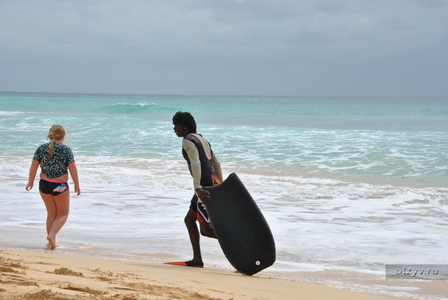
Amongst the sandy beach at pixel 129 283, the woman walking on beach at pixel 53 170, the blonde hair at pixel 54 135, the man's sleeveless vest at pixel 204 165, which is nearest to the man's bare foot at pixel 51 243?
the woman walking on beach at pixel 53 170

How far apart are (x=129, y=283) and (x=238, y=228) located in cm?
127

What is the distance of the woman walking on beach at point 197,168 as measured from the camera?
4215 millimetres

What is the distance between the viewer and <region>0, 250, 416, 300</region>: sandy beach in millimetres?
2783

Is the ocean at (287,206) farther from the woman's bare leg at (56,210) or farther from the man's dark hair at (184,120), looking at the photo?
the man's dark hair at (184,120)

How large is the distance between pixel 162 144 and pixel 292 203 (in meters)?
9.94

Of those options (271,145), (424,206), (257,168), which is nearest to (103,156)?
(257,168)

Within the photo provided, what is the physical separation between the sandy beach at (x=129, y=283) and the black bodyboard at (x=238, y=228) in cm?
16

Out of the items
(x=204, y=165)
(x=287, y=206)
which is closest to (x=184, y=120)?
(x=204, y=165)

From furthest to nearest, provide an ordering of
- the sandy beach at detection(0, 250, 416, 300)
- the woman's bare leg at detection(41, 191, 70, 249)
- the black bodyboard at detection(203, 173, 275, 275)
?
the woman's bare leg at detection(41, 191, 70, 249), the black bodyboard at detection(203, 173, 275, 275), the sandy beach at detection(0, 250, 416, 300)

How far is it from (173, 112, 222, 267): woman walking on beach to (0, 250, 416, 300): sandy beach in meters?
0.36

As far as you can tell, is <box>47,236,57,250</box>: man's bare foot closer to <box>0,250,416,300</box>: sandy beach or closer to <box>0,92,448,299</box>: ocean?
<box>0,92,448,299</box>: ocean

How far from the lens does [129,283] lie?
3242mm

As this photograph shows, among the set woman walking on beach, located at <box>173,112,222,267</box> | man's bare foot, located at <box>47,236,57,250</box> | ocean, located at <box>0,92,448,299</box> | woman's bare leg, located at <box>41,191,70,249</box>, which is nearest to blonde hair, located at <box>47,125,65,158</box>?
woman's bare leg, located at <box>41,191,70,249</box>

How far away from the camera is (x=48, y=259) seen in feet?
13.6
